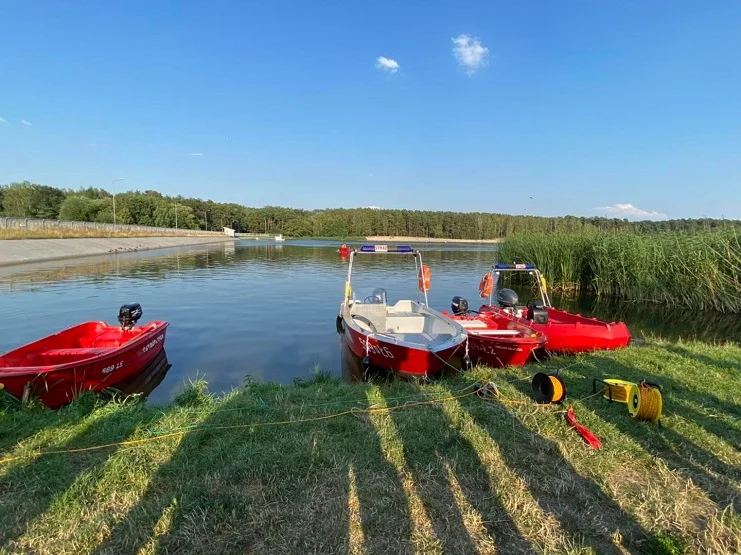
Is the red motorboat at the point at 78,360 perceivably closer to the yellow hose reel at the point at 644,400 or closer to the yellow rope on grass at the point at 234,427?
the yellow rope on grass at the point at 234,427

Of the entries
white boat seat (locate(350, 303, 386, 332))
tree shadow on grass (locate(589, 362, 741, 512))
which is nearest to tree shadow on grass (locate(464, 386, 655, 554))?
tree shadow on grass (locate(589, 362, 741, 512))

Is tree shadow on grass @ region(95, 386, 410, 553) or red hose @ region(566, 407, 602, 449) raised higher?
red hose @ region(566, 407, 602, 449)

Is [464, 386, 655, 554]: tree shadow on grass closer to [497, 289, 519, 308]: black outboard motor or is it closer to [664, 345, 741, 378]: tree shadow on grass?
[664, 345, 741, 378]: tree shadow on grass

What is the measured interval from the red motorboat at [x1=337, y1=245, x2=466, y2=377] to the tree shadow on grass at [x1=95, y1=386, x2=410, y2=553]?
11.5 feet

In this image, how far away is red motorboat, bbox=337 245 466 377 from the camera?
26.3ft

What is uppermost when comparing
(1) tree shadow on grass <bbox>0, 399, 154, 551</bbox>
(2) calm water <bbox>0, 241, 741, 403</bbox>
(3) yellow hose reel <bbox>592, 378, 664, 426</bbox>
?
(3) yellow hose reel <bbox>592, 378, 664, 426</bbox>

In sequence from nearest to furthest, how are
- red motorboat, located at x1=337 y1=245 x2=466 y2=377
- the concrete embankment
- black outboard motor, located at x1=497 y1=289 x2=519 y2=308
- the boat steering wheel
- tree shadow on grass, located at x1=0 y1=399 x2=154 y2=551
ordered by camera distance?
tree shadow on grass, located at x1=0 y1=399 x2=154 y2=551 < red motorboat, located at x1=337 y1=245 x2=466 y2=377 < the boat steering wheel < black outboard motor, located at x1=497 y1=289 x2=519 y2=308 < the concrete embankment

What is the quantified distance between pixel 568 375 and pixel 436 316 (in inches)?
160

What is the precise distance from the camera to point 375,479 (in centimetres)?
366

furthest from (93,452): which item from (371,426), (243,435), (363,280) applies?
(363,280)

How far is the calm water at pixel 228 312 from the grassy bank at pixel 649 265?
2.89 ft

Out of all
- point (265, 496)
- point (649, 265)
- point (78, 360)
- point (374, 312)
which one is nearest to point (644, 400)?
point (265, 496)

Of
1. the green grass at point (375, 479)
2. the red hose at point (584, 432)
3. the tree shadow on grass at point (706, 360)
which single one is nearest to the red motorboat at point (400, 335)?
the green grass at point (375, 479)

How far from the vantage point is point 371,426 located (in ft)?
15.7
